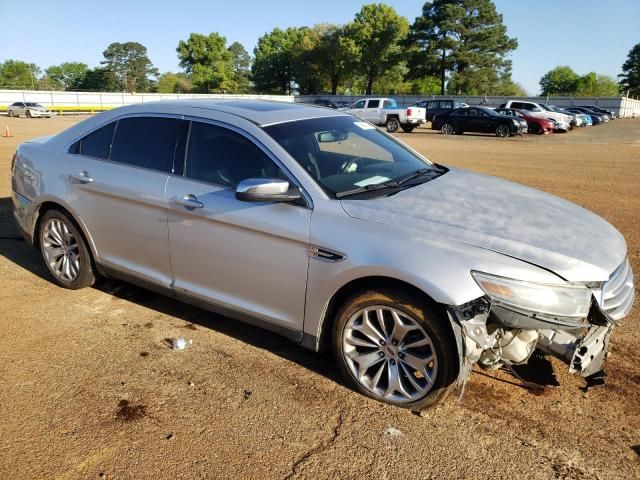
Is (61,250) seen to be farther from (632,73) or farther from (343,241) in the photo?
(632,73)

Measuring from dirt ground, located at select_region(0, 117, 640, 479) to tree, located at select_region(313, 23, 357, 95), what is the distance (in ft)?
267

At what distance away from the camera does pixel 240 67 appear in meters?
111

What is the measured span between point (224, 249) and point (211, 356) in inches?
30.5

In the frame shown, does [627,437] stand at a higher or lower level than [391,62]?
lower

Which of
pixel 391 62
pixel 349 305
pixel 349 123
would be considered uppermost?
pixel 391 62

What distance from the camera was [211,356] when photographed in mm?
3678

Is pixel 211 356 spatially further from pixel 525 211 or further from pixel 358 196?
pixel 525 211

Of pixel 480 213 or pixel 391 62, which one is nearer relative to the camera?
pixel 480 213

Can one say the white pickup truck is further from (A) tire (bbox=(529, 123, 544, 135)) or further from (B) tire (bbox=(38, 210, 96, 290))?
(B) tire (bbox=(38, 210, 96, 290))

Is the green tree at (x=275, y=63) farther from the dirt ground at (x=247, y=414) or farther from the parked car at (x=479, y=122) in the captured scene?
the dirt ground at (x=247, y=414)

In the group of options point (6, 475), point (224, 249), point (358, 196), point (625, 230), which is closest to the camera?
point (6, 475)

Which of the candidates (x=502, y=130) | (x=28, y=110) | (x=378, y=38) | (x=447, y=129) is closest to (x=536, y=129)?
(x=502, y=130)

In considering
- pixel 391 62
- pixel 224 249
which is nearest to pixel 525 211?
pixel 224 249

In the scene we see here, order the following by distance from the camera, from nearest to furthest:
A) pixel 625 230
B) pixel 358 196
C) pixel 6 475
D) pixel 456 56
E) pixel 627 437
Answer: pixel 6 475, pixel 627 437, pixel 358 196, pixel 625 230, pixel 456 56
